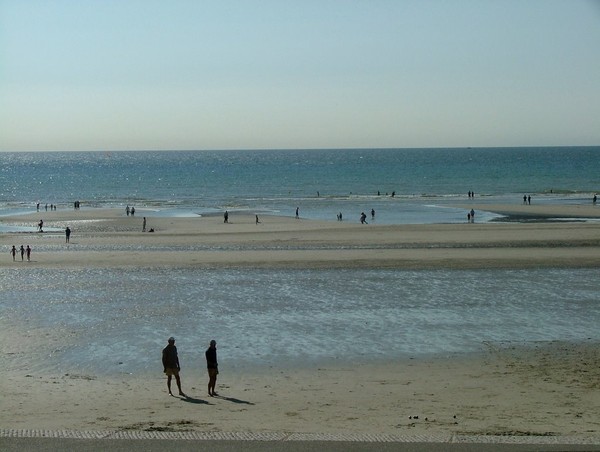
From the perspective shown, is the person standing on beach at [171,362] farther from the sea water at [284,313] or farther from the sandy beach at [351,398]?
the sea water at [284,313]

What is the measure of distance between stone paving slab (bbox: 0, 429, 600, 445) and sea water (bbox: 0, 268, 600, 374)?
6311 millimetres

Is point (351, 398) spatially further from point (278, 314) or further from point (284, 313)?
point (284, 313)

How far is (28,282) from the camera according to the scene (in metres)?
33.2

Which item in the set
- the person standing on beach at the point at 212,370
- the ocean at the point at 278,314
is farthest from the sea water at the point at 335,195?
the person standing on beach at the point at 212,370

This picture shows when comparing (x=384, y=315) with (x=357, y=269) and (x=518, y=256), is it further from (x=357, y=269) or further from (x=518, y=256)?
(x=518, y=256)

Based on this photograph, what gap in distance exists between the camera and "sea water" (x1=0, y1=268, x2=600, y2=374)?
21172 mm

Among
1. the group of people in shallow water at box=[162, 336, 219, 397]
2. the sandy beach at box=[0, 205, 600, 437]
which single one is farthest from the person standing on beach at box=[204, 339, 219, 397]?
the sandy beach at box=[0, 205, 600, 437]

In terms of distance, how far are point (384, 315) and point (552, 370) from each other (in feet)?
25.0

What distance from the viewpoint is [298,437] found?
510 inches

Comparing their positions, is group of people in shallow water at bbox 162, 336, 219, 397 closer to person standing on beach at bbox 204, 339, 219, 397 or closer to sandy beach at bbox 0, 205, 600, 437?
person standing on beach at bbox 204, 339, 219, 397

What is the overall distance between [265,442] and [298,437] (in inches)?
24.6

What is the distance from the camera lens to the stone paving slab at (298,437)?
12.7m

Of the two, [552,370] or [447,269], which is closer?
[552,370]

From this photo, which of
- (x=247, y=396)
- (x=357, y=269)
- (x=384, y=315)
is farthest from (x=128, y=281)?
(x=247, y=396)
